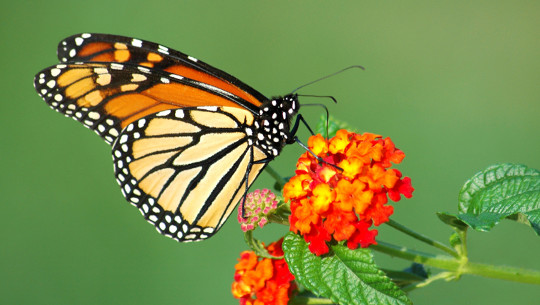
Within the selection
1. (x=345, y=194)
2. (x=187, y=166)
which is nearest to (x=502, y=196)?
(x=345, y=194)

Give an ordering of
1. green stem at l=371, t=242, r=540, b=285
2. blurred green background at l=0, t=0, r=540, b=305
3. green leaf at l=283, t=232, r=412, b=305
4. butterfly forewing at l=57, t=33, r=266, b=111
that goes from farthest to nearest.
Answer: blurred green background at l=0, t=0, r=540, b=305 → butterfly forewing at l=57, t=33, r=266, b=111 → green stem at l=371, t=242, r=540, b=285 → green leaf at l=283, t=232, r=412, b=305

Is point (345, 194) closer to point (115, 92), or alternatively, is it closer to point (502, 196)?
point (502, 196)

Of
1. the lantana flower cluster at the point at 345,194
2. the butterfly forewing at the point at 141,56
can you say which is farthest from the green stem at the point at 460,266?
the butterfly forewing at the point at 141,56

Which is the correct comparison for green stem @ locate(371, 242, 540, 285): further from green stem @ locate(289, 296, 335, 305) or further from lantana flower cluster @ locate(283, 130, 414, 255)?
green stem @ locate(289, 296, 335, 305)

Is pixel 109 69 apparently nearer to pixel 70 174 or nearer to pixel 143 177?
pixel 143 177

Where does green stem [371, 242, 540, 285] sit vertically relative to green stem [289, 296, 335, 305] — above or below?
above

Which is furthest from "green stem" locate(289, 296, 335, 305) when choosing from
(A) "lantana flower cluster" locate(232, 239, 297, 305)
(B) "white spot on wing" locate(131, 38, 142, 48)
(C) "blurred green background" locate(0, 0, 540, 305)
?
(C) "blurred green background" locate(0, 0, 540, 305)
